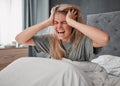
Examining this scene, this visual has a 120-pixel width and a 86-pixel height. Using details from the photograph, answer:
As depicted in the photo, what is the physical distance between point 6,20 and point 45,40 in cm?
237

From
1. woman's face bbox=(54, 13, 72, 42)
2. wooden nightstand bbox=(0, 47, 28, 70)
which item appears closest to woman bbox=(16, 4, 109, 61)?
woman's face bbox=(54, 13, 72, 42)

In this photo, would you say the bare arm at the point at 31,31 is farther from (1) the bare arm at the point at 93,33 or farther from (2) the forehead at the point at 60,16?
(1) the bare arm at the point at 93,33

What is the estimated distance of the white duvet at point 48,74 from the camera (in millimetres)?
1155

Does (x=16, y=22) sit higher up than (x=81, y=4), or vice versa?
(x=81, y=4)

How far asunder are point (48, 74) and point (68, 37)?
1.60 ft

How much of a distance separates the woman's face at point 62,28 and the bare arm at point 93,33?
0.06 meters

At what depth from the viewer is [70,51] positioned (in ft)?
5.15

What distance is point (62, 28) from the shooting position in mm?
1565

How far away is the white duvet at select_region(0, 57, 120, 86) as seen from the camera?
1.16 meters

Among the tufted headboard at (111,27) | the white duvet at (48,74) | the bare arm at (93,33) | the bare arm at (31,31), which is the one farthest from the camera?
the tufted headboard at (111,27)

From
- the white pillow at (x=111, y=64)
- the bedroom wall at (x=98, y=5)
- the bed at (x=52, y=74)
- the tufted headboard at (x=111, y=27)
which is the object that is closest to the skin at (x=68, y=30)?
the bed at (x=52, y=74)

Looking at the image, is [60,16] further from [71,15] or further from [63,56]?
→ [63,56]

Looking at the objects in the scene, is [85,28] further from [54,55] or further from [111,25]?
[111,25]

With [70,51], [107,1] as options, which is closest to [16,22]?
[107,1]
